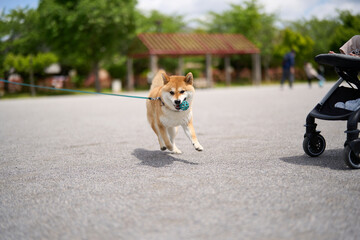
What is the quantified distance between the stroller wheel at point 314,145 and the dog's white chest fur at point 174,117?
1.63 m

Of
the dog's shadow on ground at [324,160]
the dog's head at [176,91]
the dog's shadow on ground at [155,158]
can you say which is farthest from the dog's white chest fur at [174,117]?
the dog's shadow on ground at [324,160]

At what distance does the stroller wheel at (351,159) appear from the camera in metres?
4.12

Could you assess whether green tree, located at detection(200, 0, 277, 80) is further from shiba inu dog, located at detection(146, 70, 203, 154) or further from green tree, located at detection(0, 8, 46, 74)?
shiba inu dog, located at detection(146, 70, 203, 154)

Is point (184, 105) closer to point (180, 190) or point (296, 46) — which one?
point (180, 190)

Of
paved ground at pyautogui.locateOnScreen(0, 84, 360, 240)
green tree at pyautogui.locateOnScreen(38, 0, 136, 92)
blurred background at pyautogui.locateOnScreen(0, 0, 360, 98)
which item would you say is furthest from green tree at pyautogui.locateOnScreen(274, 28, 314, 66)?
paved ground at pyautogui.locateOnScreen(0, 84, 360, 240)

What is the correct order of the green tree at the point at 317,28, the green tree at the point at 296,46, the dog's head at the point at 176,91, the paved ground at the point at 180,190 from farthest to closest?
the green tree at the point at 317,28 → the green tree at the point at 296,46 → the dog's head at the point at 176,91 → the paved ground at the point at 180,190

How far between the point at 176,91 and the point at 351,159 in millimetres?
2278

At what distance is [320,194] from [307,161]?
4.59 feet

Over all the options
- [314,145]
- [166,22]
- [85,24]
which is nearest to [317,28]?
[166,22]

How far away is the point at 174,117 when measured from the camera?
486 centimetres

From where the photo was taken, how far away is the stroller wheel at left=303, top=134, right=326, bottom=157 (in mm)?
4789

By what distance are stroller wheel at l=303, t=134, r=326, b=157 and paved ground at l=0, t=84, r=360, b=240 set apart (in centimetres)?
13

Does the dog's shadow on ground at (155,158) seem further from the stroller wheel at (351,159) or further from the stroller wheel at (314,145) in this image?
the stroller wheel at (351,159)

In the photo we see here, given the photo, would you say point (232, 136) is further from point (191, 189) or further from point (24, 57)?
point (24, 57)
